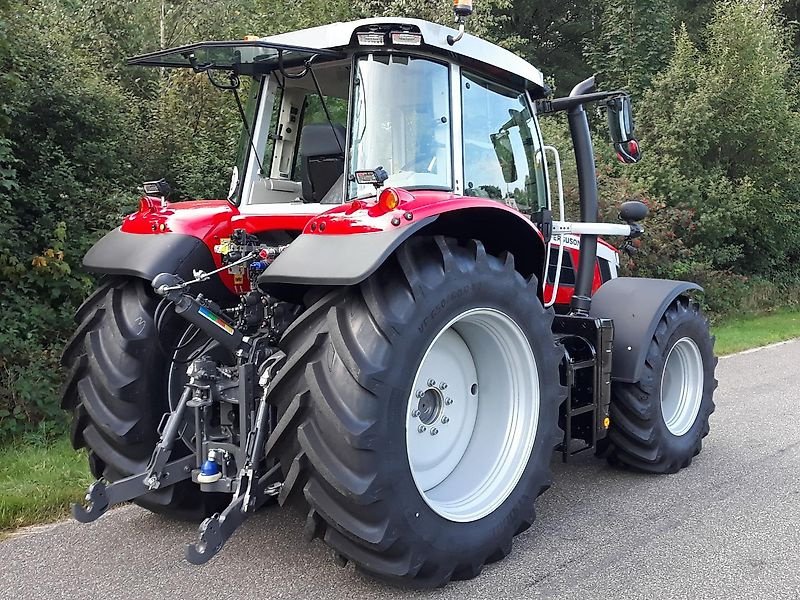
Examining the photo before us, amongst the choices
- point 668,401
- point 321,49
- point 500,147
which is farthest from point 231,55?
point 668,401

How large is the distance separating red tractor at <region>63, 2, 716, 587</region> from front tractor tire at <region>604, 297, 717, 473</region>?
0.8 inches

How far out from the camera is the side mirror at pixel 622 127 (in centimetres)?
435

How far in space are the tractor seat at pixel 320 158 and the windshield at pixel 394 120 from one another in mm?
420

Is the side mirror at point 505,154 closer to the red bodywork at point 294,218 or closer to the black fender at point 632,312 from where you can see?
the red bodywork at point 294,218

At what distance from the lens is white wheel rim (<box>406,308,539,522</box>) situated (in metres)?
3.52

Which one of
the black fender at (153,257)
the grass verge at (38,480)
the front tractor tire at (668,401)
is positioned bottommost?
the grass verge at (38,480)

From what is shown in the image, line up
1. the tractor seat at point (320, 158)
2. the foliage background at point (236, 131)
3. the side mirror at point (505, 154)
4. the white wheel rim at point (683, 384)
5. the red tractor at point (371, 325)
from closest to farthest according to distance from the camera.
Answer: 1. the red tractor at point (371, 325)
2. the tractor seat at point (320, 158)
3. the side mirror at point (505, 154)
4. the white wheel rim at point (683, 384)
5. the foliage background at point (236, 131)

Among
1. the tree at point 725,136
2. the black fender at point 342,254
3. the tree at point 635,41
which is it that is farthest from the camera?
the tree at point 635,41

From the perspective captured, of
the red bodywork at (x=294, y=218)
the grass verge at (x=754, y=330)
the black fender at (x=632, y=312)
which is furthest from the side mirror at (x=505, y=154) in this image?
the grass verge at (x=754, y=330)

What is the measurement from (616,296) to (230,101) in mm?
6459

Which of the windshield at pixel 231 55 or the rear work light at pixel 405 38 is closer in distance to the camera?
the windshield at pixel 231 55

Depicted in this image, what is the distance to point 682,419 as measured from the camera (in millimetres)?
4992

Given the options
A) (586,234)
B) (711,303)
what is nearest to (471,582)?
(586,234)

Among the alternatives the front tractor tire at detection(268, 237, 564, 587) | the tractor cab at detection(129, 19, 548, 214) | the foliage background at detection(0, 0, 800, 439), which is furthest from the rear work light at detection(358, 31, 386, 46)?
the foliage background at detection(0, 0, 800, 439)
